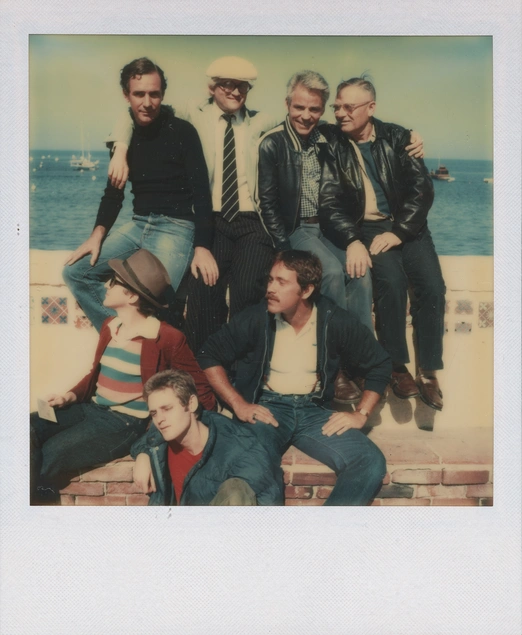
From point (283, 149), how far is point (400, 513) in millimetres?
2071

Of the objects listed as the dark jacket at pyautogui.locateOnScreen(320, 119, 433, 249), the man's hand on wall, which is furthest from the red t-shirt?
the dark jacket at pyautogui.locateOnScreen(320, 119, 433, 249)

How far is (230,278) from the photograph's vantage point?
4113 mm

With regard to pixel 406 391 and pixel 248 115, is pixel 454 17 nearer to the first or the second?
pixel 248 115

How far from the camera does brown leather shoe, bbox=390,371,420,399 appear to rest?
4141 mm

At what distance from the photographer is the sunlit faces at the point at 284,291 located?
Answer: 13.2 feet

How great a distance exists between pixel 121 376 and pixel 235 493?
0.88m

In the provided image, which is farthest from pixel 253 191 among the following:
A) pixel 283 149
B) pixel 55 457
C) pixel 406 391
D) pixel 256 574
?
pixel 256 574

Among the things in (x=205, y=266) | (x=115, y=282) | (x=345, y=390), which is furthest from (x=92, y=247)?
(x=345, y=390)

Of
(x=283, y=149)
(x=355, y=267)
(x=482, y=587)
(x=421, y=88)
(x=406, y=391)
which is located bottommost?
(x=482, y=587)

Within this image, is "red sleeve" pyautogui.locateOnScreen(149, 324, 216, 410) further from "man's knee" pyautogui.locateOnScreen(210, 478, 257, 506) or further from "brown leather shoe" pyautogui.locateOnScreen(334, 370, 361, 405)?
"brown leather shoe" pyautogui.locateOnScreen(334, 370, 361, 405)

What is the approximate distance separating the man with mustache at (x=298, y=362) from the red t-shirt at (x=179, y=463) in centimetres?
33

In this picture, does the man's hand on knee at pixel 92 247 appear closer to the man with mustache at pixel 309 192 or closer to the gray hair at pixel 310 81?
the man with mustache at pixel 309 192

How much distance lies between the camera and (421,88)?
4109 millimetres

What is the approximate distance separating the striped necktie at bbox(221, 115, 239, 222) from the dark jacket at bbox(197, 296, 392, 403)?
1.79 ft
